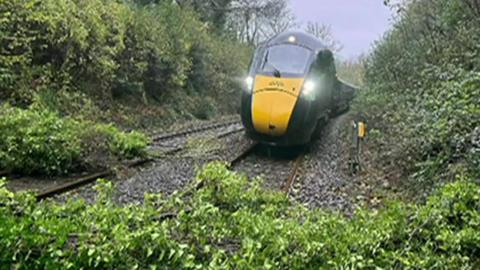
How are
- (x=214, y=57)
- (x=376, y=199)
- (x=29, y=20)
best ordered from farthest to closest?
(x=214, y=57)
(x=29, y=20)
(x=376, y=199)

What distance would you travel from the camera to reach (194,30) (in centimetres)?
2439

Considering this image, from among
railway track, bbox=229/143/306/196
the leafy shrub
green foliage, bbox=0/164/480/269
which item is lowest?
railway track, bbox=229/143/306/196

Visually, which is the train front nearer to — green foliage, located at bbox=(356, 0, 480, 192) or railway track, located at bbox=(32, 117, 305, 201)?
railway track, located at bbox=(32, 117, 305, 201)

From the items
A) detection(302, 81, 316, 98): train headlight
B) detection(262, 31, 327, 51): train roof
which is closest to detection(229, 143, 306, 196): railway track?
detection(302, 81, 316, 98): train headlight

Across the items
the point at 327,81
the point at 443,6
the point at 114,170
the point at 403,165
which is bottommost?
→ the point at 114,170

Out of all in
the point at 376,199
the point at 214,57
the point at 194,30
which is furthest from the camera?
the point at 214,57

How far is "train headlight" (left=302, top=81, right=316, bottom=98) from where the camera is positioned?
1139 cm

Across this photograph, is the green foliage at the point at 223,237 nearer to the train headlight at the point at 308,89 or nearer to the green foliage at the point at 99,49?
the train headlight at the point at 308,89

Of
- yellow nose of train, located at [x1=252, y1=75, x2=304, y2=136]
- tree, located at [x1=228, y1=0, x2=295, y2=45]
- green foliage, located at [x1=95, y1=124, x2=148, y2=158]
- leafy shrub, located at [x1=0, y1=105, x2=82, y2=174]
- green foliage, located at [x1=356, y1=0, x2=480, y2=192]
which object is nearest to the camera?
green foliage, located at [x1=356, y1=0, x2=480, y2=192]

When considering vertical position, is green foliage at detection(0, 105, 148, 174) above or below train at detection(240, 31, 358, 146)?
below

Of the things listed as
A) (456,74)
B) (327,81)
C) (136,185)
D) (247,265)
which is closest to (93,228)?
(247,265)

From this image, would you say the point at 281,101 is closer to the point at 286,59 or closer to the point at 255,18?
the point at 286,59

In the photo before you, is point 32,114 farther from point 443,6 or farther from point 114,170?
point 443,6

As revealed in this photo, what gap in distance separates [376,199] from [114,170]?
452 cm
